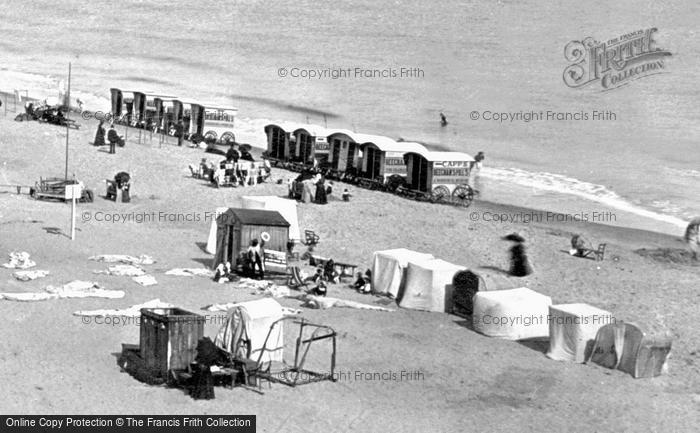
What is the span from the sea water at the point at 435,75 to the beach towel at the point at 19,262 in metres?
18.6

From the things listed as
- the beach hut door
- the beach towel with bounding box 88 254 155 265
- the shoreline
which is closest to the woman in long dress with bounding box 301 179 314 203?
the beach hut door

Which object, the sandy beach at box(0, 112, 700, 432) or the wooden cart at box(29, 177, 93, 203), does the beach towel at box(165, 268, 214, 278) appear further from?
the wooden cart at box(29, 177, 93, 203)

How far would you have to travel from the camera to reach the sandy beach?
15094 mm

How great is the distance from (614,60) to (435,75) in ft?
42.0

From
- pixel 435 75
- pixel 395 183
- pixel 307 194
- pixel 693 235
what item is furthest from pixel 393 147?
pixel 435 75

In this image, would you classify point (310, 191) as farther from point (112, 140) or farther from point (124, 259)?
point (124, 259)

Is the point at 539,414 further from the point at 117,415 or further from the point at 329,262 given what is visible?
the point at 329,262

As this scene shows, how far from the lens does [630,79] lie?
65.4 metres

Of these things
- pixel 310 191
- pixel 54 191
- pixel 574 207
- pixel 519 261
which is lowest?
pixel 519 261

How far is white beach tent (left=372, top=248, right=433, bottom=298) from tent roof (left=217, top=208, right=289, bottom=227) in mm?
2122

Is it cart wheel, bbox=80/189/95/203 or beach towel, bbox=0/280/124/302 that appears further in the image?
cart wheel, bbox=80/189/95/203

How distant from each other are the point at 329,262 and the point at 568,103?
39.1 metres

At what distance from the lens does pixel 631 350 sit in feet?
58.7

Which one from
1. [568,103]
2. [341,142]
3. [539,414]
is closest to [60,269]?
[539,414]
